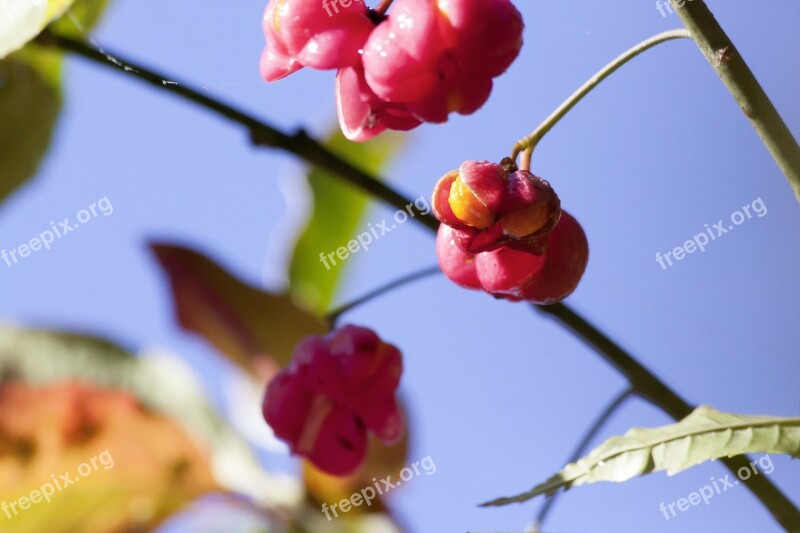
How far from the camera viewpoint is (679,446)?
360 millimetres

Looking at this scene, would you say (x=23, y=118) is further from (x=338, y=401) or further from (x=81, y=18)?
(x=338, y=401)

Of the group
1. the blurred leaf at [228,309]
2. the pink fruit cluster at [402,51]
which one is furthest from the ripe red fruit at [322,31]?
the blurred leaf at [228,309]

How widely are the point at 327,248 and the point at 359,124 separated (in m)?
0.44

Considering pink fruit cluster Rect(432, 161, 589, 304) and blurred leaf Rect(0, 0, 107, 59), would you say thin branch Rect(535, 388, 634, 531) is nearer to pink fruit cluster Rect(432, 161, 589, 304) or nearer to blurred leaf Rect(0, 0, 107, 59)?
pink fruit cluster Rect(432, 161, 589, 304)

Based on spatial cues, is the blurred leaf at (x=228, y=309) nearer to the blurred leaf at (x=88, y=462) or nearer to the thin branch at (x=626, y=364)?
the blurred leaf at (x=88, y=462)

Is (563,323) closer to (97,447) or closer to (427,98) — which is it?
(427,98)

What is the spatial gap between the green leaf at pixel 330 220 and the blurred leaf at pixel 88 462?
0.18m

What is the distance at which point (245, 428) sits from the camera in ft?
2.52

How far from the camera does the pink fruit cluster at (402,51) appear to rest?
32 cm

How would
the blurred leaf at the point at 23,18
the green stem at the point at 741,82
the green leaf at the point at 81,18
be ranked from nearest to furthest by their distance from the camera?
the green stem at the point at 741,82
the blurred leaf at the point at 23,18
the green leaf at the point at 81,18

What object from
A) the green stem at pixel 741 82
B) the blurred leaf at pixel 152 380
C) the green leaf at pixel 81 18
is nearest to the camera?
the green stem at pixel 741 82

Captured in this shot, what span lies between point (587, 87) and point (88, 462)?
51 cm

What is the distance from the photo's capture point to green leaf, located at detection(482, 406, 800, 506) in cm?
35

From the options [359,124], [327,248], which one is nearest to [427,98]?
[359,124]
